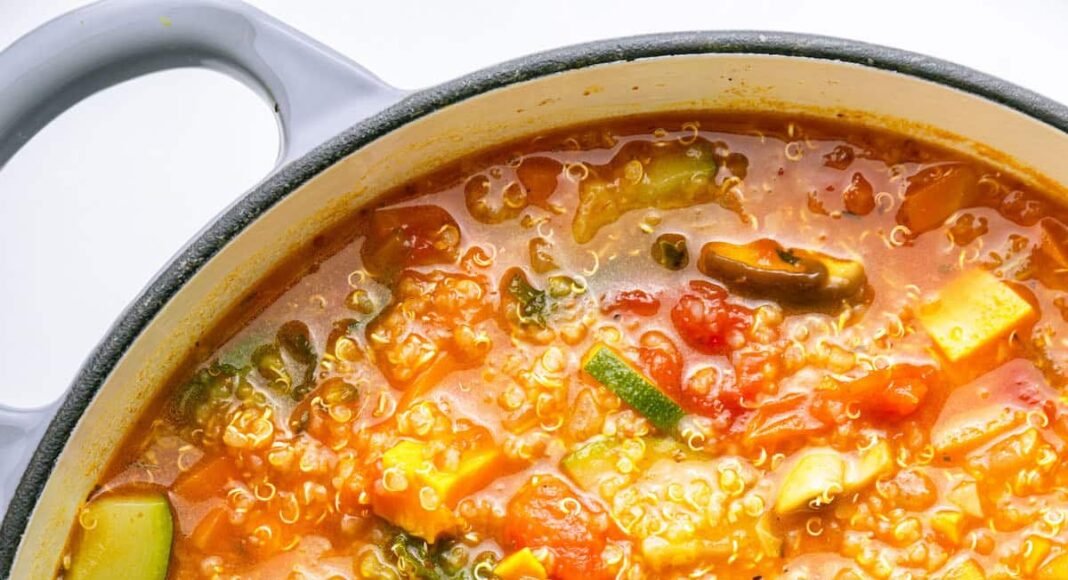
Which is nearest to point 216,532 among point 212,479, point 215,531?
point 215,531

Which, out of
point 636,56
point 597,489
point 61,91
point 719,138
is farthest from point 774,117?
point 61,91

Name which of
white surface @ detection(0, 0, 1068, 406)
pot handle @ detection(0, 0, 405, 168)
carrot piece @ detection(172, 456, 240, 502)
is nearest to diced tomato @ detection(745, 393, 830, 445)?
white surface @ detection(0, 0, 1068, 406)

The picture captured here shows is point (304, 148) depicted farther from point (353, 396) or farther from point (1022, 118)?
point (1022, 118)

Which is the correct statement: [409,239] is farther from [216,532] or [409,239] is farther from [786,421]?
[786,421]

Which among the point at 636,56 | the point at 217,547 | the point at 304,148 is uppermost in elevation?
the point at 636,56

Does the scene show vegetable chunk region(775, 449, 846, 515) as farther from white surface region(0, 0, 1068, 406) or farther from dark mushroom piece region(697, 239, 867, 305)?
white surface region(0, 0, 1068, 406)
